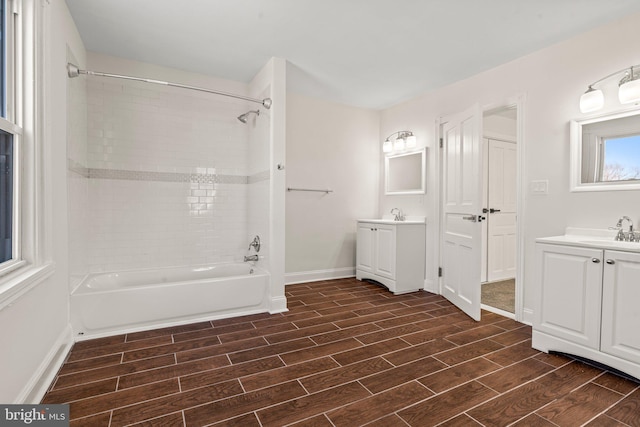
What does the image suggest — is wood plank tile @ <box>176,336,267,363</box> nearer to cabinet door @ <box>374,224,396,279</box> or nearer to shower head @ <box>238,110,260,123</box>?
cabinet door @ <box>374,224,396,279</box>

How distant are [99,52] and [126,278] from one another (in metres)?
2.15

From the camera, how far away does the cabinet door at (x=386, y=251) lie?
3.74 meters

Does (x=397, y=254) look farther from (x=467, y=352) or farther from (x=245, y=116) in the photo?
(x=245, y=116)

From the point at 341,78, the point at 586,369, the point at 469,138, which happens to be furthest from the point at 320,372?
the point at 341,78

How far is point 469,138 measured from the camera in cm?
306

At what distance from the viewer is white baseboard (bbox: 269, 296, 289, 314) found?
304 cm

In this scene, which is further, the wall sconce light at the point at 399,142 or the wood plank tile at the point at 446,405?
the wall sconce light at the point at 399,142

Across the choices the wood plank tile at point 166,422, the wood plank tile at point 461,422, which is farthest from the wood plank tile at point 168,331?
the wood plank tile at point 461,422

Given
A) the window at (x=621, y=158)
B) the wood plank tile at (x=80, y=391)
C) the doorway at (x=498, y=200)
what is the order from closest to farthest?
the wood plank tile at (x=80, y=391) < the window at (x=621, y=158) < the doorway at (x=498, y=200)

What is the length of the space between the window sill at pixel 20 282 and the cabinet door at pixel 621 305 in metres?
3.07

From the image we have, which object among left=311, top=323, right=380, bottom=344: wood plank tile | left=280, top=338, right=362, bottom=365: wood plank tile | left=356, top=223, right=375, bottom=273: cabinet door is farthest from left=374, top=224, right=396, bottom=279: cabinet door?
left=280, top=338, right=362, bottom=365: wood plank tile

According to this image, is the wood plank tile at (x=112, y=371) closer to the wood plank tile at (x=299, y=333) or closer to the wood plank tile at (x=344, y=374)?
the wood plank tile at (x=299, y=333)

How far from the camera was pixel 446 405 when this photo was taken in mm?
1648

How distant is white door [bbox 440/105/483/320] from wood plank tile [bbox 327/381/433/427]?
1400mm
